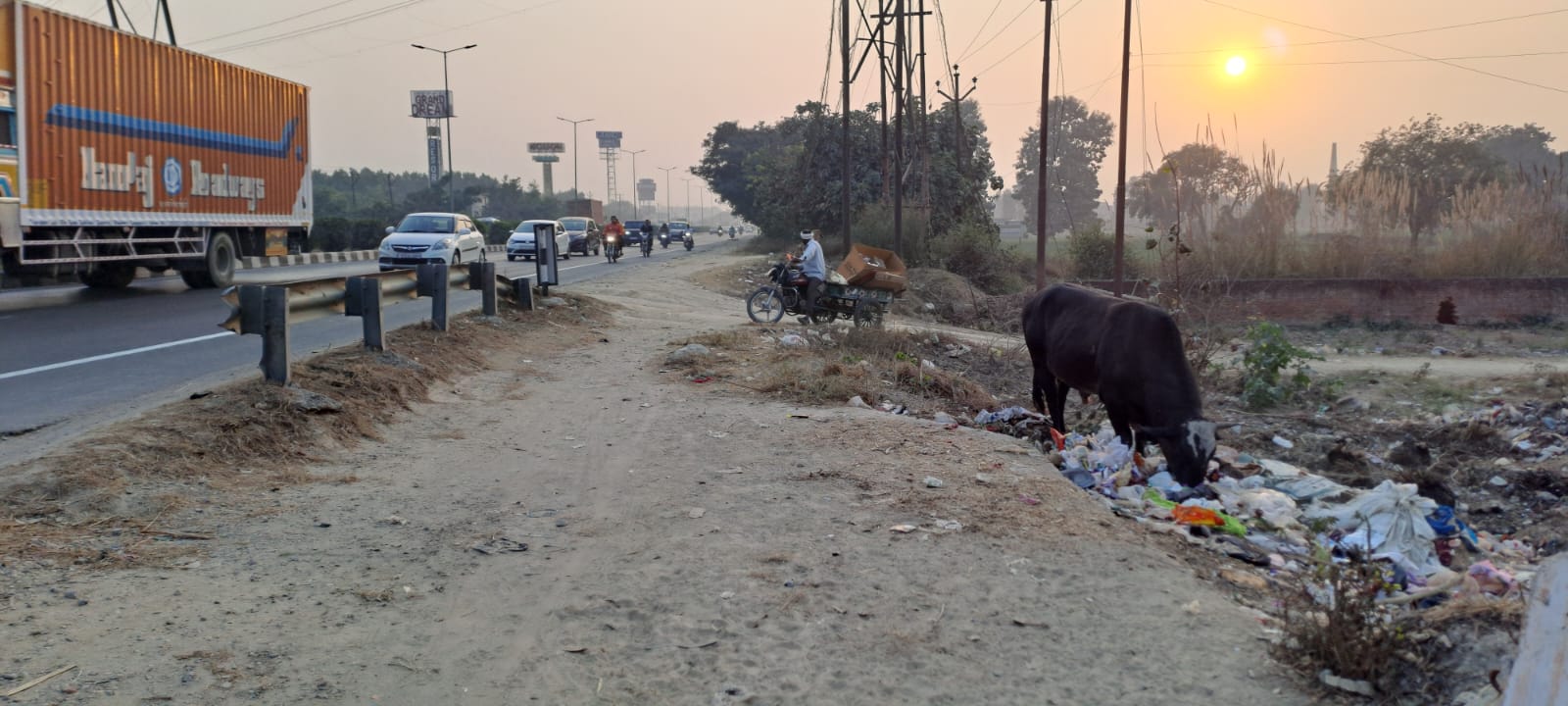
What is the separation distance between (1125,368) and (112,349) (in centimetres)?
958

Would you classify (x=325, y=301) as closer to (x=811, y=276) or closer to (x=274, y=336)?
(x=274, y=336)

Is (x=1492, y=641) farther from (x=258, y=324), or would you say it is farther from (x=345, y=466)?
(x=258, y=324)

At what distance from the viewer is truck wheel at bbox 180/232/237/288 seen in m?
19.3

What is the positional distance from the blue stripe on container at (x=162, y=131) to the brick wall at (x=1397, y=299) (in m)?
18.6

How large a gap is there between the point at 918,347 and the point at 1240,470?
22.0ft

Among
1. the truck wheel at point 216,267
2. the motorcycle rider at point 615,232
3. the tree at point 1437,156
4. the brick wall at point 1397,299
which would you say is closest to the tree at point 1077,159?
the tree at point 1437,156

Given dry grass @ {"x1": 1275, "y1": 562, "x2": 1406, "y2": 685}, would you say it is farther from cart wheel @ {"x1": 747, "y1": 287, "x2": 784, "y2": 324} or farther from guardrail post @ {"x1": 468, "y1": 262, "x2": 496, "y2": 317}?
cart wheel @ {"x1": 747, "y1": 287, "x2": 784, "y2": 324}

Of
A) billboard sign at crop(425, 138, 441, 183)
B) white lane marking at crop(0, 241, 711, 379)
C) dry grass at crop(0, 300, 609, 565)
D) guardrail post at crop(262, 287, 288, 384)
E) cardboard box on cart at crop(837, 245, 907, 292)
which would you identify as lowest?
dry grass at crop(0, 300, 609, 565)

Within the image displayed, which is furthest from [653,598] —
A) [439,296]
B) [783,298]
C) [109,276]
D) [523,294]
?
[109,276]

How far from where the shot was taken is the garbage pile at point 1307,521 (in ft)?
16.4

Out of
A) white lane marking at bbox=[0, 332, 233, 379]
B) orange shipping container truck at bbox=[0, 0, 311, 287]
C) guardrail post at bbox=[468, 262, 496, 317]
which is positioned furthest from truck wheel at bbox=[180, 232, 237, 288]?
guardrail post at bbox=[468, 262, 496, 317]

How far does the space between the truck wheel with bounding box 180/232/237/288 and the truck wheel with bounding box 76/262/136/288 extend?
3.74 ft

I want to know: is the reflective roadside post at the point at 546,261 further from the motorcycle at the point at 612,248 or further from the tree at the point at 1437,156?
the tree at the point at 1437,156

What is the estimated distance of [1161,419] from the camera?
7352mm
